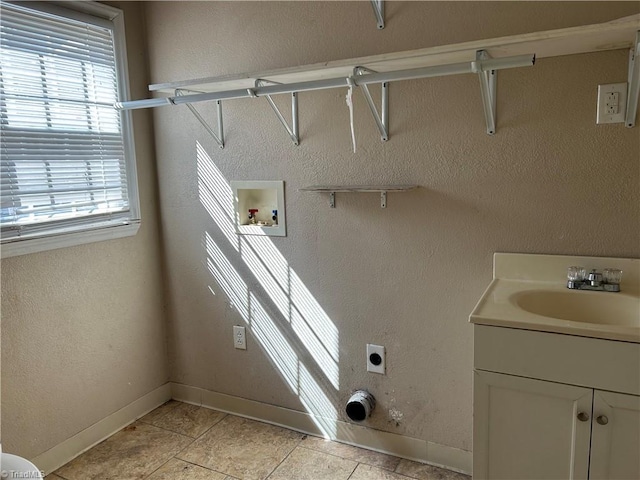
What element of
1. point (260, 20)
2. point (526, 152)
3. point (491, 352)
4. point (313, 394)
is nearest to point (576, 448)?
point (491, 352)

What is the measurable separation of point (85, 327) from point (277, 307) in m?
0.89

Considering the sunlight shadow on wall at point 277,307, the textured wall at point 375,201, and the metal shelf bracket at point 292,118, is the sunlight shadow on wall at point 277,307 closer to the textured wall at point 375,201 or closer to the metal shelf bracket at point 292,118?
the textured wall at point 375,201

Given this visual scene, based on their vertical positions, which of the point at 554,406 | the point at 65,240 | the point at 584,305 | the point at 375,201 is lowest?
the point at 554,406

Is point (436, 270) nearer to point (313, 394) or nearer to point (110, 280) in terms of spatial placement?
point (313, 394)

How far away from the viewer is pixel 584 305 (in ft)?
5.16

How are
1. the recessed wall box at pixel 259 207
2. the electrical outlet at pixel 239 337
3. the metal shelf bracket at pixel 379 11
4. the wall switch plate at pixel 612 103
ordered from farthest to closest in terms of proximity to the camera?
the electrical outlet at pixel 239 337, the recessed wall box at pixel 259 207, the metal shelf bracket at pixel 379 11, the wall switch plate at pixel 612 103

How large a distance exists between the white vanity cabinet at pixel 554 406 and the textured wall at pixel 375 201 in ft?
1.60

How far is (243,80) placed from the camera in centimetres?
181

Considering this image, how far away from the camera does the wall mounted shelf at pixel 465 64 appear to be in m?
1.26

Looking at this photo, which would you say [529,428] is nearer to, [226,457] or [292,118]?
[226,457]

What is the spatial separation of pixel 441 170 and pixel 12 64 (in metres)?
1.74

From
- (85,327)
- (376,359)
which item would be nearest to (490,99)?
(376,359)

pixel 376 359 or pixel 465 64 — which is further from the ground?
pixel 465 64

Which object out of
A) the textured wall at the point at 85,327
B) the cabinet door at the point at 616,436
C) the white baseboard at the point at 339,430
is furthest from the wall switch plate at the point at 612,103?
the textured wall at the point at 85,327
